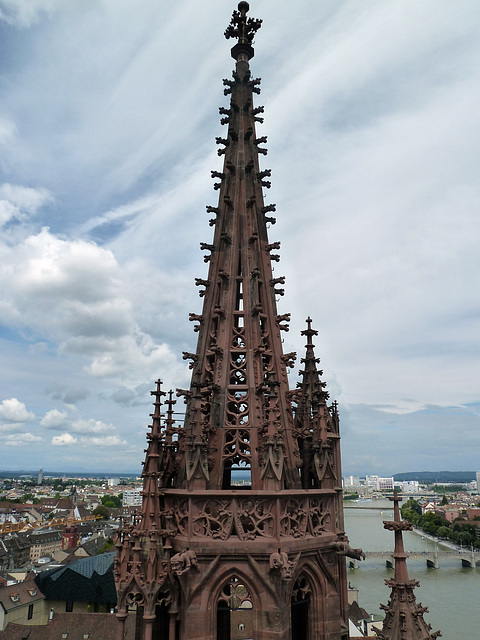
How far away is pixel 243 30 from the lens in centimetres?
1391

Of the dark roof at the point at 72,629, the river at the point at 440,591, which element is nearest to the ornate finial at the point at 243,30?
the river at the point at 440,591

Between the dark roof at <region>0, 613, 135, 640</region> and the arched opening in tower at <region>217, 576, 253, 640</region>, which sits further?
the dark roof at <region>0, 613, 135, 640</region>

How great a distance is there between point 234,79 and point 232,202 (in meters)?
3.70

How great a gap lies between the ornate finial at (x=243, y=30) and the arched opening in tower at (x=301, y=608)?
41.7 feet

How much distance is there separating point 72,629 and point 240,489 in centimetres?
4149

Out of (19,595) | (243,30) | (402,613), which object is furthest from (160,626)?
(19,595)

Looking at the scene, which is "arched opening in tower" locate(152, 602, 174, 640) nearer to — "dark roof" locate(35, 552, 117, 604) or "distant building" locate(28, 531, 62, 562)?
"dark roof" locate(35, 552, 117, 604)

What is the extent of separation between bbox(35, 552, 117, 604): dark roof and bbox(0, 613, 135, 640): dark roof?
8941mm

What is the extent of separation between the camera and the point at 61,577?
59.2 meters

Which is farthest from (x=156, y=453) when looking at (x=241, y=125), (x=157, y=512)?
(x=241, y=125)

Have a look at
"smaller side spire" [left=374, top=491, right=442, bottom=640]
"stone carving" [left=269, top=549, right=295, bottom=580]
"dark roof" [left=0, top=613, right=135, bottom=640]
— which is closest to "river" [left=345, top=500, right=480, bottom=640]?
"dark roof" [left=0, top=613, right=135, bottom=640]

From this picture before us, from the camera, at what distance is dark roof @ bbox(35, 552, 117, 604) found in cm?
5569

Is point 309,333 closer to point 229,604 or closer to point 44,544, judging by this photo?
point 229,604

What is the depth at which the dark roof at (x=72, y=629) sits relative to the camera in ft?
138
